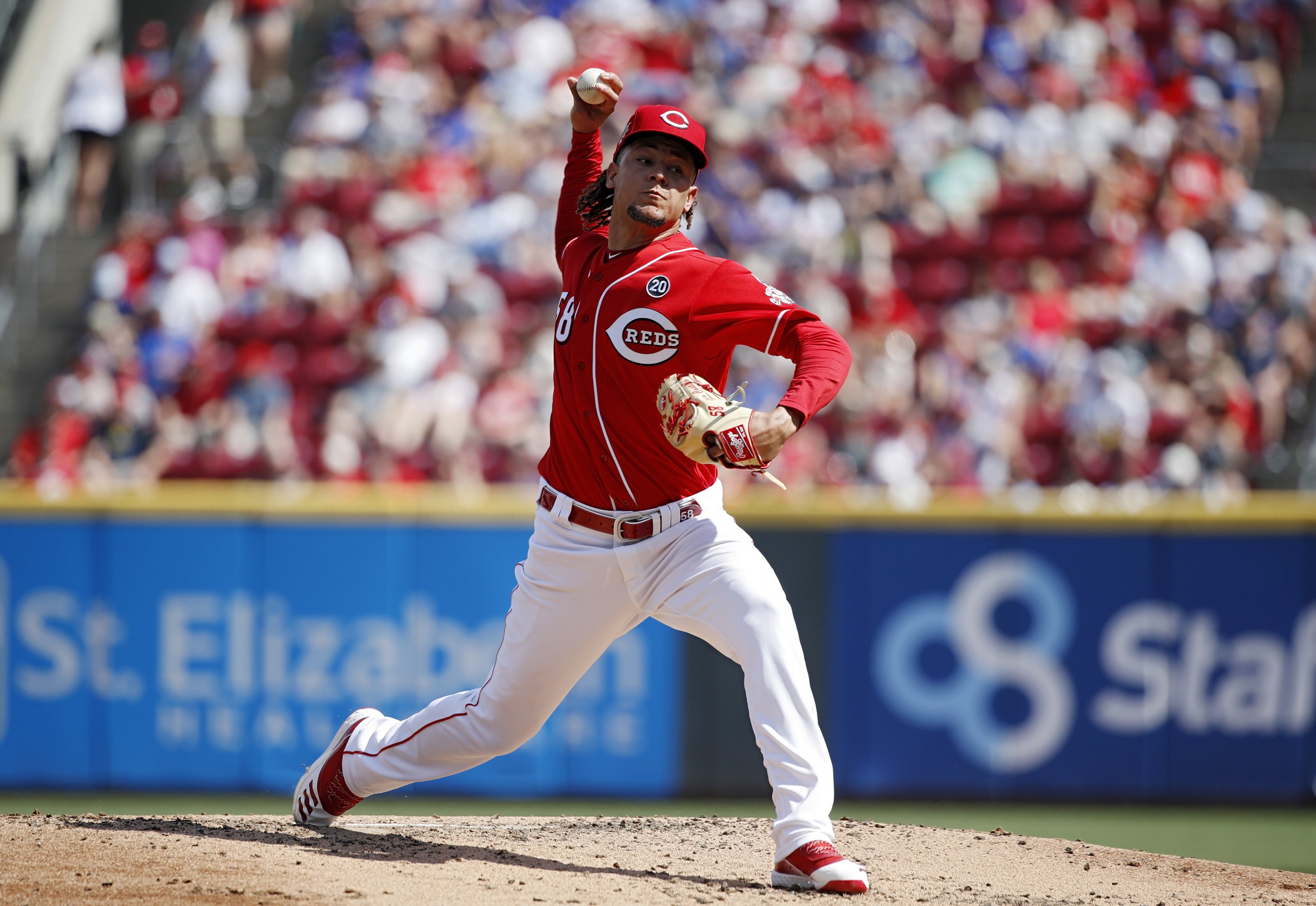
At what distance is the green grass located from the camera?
6.59 metres

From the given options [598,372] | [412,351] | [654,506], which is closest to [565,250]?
[598,372]

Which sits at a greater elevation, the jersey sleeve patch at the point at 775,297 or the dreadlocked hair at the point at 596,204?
the dreadlocked hair at the point at 596,204

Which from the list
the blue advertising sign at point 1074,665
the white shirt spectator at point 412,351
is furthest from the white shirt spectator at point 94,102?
the blue advertising sign at point 1074,665

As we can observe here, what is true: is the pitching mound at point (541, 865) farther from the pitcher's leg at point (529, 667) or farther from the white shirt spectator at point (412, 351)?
the white shirt spectator at point (412, 351)

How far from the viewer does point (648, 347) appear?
12.7 ft

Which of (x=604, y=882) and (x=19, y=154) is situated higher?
(x=19, y=154)

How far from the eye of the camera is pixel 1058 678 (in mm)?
7406

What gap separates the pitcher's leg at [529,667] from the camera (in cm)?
396

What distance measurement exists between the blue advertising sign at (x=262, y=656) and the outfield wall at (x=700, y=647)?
0.01 m

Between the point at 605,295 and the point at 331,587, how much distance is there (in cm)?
374

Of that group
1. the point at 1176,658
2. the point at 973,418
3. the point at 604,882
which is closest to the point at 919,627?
the point at 1176,658

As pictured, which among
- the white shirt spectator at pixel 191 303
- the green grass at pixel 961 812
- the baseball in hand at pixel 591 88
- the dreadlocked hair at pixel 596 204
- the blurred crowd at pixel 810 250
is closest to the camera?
the baseball in hand at pixel 591 88

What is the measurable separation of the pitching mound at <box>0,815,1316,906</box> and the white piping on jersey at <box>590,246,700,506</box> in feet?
3.36

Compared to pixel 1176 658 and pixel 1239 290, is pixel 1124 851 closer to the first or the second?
pixel 1176 658
